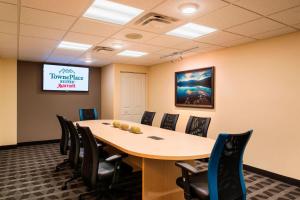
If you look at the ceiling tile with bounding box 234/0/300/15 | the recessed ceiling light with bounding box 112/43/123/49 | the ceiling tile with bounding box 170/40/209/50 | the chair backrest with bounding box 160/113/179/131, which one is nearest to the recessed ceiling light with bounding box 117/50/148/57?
the recessed ceiling light with bounding box 112/43/123/49

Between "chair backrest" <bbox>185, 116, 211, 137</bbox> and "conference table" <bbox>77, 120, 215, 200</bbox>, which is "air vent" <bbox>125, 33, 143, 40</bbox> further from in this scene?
"conference table" <bbox>77, 120, 215, 200</bbox>

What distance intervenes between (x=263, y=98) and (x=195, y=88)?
167cm

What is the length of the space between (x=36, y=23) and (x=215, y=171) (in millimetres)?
2968

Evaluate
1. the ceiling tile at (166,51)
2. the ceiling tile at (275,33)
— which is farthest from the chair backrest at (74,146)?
the ceiling tile at (275,33)

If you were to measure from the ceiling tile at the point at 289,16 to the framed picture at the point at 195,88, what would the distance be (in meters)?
1.92

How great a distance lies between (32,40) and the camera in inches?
152

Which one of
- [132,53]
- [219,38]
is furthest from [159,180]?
[132,53]

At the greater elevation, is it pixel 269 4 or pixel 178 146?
pixel 269 4

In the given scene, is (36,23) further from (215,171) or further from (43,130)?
(43,130)

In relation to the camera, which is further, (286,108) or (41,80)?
(41,80)

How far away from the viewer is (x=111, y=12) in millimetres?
2705

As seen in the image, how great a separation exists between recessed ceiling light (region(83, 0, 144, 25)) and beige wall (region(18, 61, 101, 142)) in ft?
14.1

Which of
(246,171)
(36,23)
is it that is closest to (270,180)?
(246,171)

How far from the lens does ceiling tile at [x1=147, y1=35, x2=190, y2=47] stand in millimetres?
3707
